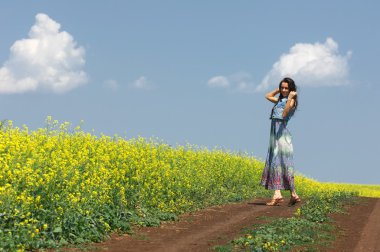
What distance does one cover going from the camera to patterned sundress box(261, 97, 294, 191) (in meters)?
16.9

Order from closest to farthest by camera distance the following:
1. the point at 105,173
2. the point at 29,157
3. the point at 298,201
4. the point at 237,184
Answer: the point at 29,157, the point at 105,173, the point at 298,201, the point at 237,184

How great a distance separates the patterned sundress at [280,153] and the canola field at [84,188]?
229 cm

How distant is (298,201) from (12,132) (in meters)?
8.71

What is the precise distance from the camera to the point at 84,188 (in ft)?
39.1

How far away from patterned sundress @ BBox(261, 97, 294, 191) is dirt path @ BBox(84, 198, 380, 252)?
0.82 metres

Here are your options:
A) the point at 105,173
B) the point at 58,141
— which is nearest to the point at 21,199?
the point at 105,173

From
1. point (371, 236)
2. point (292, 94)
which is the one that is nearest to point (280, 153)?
point (292, 94)

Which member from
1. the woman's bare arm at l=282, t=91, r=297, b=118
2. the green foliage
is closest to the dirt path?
the green foliage

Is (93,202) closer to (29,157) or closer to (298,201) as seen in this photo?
(29,157)

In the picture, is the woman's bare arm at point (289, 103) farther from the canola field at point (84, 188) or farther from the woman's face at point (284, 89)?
the canola field at point (84, 188)

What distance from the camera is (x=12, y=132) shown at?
51.1ft

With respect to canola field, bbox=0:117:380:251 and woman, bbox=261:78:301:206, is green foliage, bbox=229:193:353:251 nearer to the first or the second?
woman, bbox=261:78:301:206

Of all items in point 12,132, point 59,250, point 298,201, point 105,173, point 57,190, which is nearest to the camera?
point 59,250

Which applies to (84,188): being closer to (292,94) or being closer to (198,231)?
(198,231)
